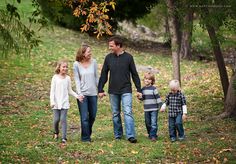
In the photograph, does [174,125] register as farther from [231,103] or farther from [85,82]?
[231,103]

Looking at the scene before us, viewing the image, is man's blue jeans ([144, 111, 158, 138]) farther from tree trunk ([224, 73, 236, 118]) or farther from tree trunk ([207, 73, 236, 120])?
tree trunk ([224, 73, 236, 118])

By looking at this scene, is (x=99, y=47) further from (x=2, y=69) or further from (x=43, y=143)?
(x=43, y=143)

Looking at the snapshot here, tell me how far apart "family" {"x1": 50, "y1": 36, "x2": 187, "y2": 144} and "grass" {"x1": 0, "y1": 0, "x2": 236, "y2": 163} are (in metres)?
0.38

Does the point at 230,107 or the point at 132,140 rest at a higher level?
the point at 230,107

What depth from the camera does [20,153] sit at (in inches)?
399

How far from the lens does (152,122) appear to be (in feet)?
37.8

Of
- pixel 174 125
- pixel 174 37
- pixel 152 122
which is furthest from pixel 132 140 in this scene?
pixel 174 37

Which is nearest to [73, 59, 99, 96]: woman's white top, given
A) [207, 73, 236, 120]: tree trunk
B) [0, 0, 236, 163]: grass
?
[0, 0, 236, 163]: grass

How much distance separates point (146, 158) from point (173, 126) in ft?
5.46

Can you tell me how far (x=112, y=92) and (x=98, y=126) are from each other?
250 centimetres

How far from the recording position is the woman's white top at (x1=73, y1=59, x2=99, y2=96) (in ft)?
36.9

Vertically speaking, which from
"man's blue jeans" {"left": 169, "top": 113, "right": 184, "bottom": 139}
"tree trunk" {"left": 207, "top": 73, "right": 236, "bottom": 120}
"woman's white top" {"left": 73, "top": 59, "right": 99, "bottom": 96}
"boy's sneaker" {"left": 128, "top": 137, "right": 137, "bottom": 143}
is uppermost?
"woman's white top" {"left": 73, "top": 59, "right": 99, "bottom": 96}

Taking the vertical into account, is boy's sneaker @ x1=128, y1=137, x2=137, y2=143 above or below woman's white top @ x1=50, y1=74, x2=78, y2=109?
below

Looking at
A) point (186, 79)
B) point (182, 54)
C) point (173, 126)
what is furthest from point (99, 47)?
point (173, 126)
